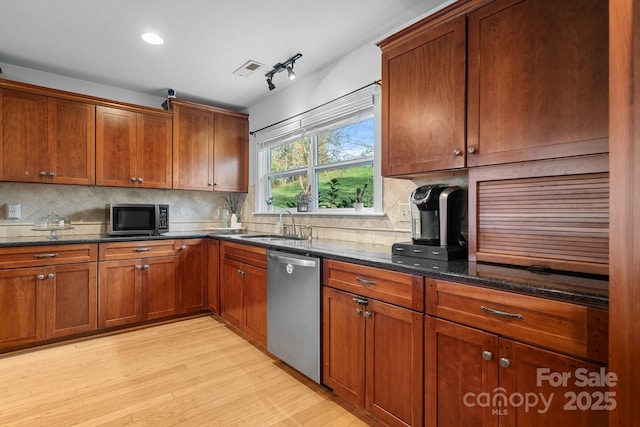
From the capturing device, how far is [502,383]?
3.99ft

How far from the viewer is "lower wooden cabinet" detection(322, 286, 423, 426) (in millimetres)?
1521

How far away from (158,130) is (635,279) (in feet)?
13.2

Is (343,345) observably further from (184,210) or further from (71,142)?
(71,142)

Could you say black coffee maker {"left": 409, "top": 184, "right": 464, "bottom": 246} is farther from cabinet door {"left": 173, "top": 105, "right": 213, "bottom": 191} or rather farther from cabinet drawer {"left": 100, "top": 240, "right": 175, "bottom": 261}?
cabinet door {"left": 173, "top": 105, "right": 213, "bottom": 191}

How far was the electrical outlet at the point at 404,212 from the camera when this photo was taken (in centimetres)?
232

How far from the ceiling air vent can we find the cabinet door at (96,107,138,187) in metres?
1.29

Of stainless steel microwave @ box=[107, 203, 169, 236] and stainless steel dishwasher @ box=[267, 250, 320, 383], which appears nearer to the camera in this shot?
stainless steel dishwasher @ box=[267, 250, 320, 383]

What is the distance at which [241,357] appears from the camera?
2.62 meters

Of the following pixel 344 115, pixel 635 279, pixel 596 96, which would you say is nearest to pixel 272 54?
pixel 344 115

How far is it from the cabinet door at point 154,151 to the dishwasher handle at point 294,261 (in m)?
2.01

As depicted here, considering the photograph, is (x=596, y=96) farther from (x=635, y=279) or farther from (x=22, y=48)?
(x=22, y=48)

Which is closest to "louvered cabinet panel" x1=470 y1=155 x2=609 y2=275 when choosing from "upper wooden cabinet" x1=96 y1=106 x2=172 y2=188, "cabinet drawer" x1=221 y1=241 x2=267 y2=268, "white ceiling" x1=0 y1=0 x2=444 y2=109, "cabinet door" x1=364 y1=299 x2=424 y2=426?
"cabinet door" x1=364 y1=299 x2=424 y2=426

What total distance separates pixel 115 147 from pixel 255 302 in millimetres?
2256

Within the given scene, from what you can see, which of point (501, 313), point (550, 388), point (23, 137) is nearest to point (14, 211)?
point (23, 137)
